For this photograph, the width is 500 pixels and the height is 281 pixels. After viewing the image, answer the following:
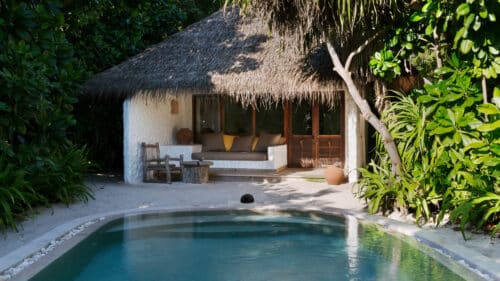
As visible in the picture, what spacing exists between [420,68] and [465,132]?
188 centimetres

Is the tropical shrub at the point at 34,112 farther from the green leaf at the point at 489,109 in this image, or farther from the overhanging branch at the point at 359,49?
the green leaf at the point at 489,109

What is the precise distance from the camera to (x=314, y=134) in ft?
40.5

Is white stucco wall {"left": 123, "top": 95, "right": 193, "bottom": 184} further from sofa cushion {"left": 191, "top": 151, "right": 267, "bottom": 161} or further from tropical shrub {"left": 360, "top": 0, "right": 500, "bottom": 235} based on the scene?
tropical shrub {"left": 360, "top": 0, "right": 500, "bottom": 235}

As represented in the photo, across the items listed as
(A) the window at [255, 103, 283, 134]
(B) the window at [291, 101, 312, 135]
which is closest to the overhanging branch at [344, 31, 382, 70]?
(B) the window at [291, 101, 312, 135]

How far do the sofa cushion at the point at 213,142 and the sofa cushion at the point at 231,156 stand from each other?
0.61 metres

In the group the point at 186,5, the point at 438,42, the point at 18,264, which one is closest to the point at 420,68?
the point at 438,42

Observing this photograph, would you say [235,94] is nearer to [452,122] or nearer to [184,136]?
[184,136]

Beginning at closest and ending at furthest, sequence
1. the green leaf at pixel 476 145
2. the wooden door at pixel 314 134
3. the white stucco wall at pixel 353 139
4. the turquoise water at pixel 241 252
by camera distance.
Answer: the turquoise water at pixel 241 252, the green leaf at pixel 476 145, the white stucco wall at pixel 353 139, the wooden door at pixel 314 134

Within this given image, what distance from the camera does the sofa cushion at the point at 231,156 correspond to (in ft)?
37.3

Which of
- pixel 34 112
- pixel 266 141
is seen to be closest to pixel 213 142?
pixel 266 141

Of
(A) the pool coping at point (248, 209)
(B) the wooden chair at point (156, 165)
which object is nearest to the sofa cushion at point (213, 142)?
(B) the wooden chair at point (156, 165)

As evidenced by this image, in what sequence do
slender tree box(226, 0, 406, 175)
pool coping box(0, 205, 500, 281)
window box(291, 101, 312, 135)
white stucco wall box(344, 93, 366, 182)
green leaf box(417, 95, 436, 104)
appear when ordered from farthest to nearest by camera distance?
window box(291, 101, 312, 135) → white stucco wall box(344, 93, 366, 182) → slender tree box(226, 0, 406, 175) → green leaf box(417, 95, 436, 104) → pool coping box(0, 205, 500, 281)

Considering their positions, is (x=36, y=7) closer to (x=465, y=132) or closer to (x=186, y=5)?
(x=465, y=132)

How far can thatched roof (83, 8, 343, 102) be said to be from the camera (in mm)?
9594
